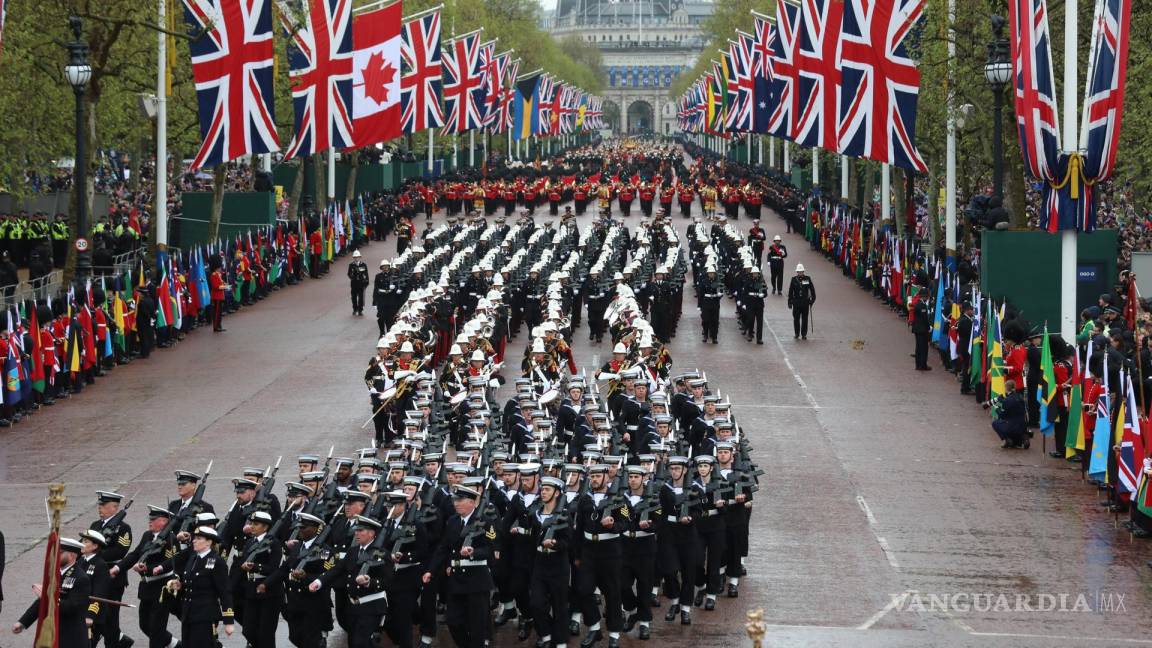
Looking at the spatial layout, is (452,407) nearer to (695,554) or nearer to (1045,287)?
(695,554)

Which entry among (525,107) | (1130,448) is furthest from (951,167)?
(525,107)

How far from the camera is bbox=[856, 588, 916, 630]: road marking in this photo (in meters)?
14.7

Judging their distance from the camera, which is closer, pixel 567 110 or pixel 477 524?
pixel 477 524

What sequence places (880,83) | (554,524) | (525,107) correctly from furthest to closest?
(525,107) < (880,83) < (554,524)

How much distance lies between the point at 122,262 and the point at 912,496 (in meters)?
24.9

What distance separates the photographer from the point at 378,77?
40.2 meters

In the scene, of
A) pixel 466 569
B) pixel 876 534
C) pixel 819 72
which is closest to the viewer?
pixel 466 569

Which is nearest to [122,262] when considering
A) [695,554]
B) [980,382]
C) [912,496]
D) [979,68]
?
[979,68]

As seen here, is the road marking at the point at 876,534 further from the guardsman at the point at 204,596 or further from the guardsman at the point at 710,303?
the guardsman at the point at 710,303

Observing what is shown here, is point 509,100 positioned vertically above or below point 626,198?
above

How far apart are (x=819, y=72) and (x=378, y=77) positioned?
10.2 metres

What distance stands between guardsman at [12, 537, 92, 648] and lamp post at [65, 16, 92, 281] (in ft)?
53.6

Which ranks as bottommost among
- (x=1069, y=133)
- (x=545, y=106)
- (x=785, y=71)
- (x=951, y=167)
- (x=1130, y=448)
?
(x=1130, y=448)

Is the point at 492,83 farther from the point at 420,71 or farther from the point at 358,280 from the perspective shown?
the point at 358,280
